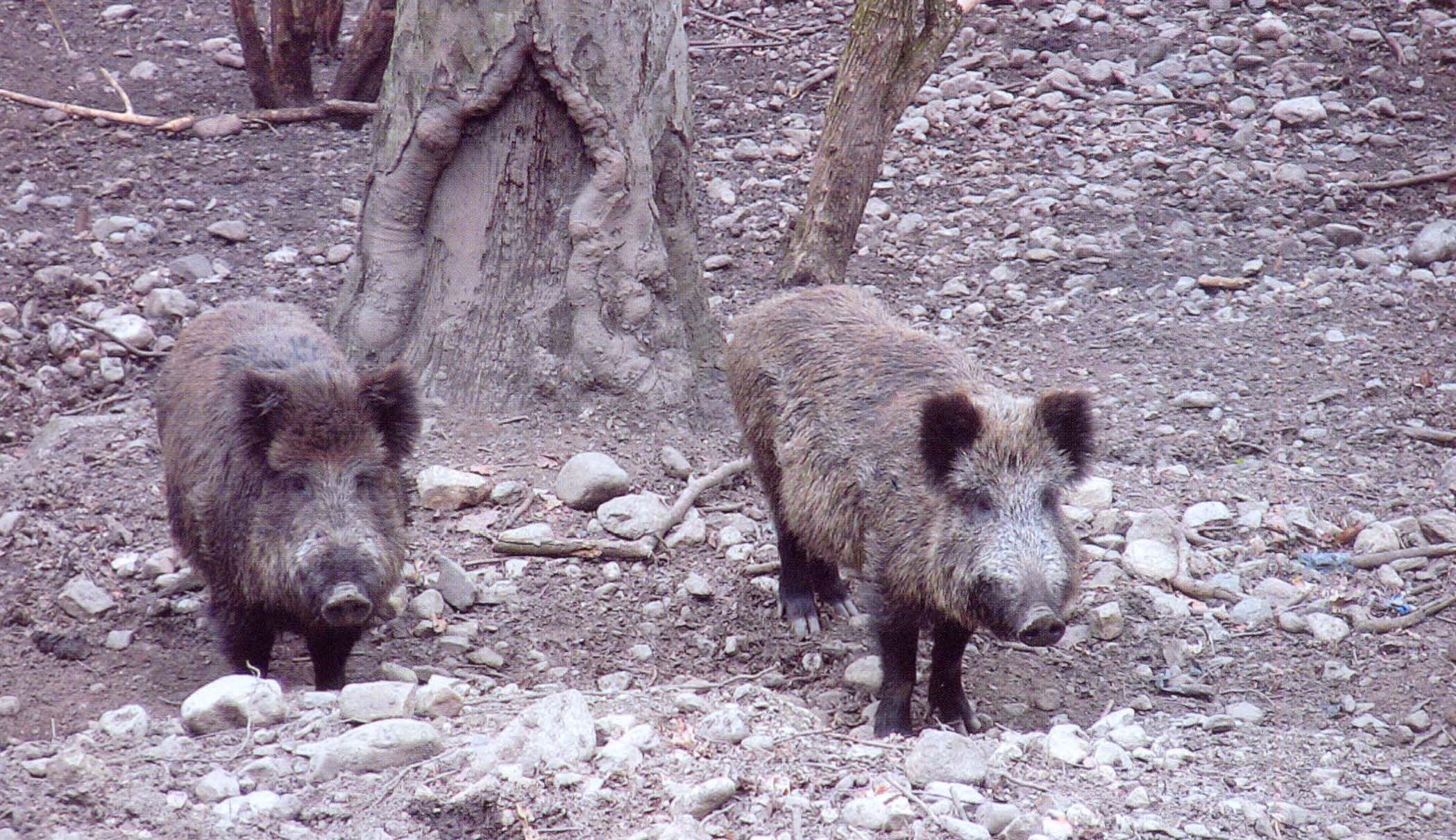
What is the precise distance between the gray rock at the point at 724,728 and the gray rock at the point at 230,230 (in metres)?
5.35

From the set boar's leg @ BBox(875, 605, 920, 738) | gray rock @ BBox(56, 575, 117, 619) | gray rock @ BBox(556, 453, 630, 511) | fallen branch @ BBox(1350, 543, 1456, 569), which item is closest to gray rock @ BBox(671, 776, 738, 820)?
boar's leg @ BBox(875, 605, 920, 738)

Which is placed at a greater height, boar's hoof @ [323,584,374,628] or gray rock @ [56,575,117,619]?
boar's hoof @ [323,584,374,628]

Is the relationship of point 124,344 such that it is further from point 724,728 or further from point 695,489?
point 724,728

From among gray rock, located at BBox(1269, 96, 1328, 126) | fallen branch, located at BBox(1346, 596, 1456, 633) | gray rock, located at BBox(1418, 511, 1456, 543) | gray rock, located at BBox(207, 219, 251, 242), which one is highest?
gray rock, located at BBox(1269, 96, 1328, 126)

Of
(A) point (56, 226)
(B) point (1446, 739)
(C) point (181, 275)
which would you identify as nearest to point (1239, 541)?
(B) point (1446, 739)

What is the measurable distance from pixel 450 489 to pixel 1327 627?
343 centimetres

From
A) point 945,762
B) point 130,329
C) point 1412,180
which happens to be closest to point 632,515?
point 945,762

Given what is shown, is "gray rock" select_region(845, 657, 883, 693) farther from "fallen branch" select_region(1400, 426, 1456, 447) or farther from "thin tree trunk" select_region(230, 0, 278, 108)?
"thin tree trunk" select_region(230, 0, 278, 108)

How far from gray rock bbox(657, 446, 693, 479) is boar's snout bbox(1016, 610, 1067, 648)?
2.23 metres

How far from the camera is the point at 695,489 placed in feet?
20.1

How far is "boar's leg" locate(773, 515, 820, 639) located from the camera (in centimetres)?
555

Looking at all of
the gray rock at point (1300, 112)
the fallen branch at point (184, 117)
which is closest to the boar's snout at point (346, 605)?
the fallen branch at point (184, 117)

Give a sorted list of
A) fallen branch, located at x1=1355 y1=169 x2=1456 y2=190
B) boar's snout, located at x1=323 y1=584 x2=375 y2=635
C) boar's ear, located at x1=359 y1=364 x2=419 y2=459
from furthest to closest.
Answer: fallen branch, located at x1=1355 y1=169 x2=1456 y2=190, boar's ear, located at x1=359 y1=364 x2=419 y2=459, boar's snout, located at x1=323 y1=584 x2=375 y2=635

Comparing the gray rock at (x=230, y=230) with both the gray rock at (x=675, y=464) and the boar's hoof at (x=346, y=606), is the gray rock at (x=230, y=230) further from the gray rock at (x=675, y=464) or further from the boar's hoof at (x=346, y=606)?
the boar's hoof at (x=346, y=606)
